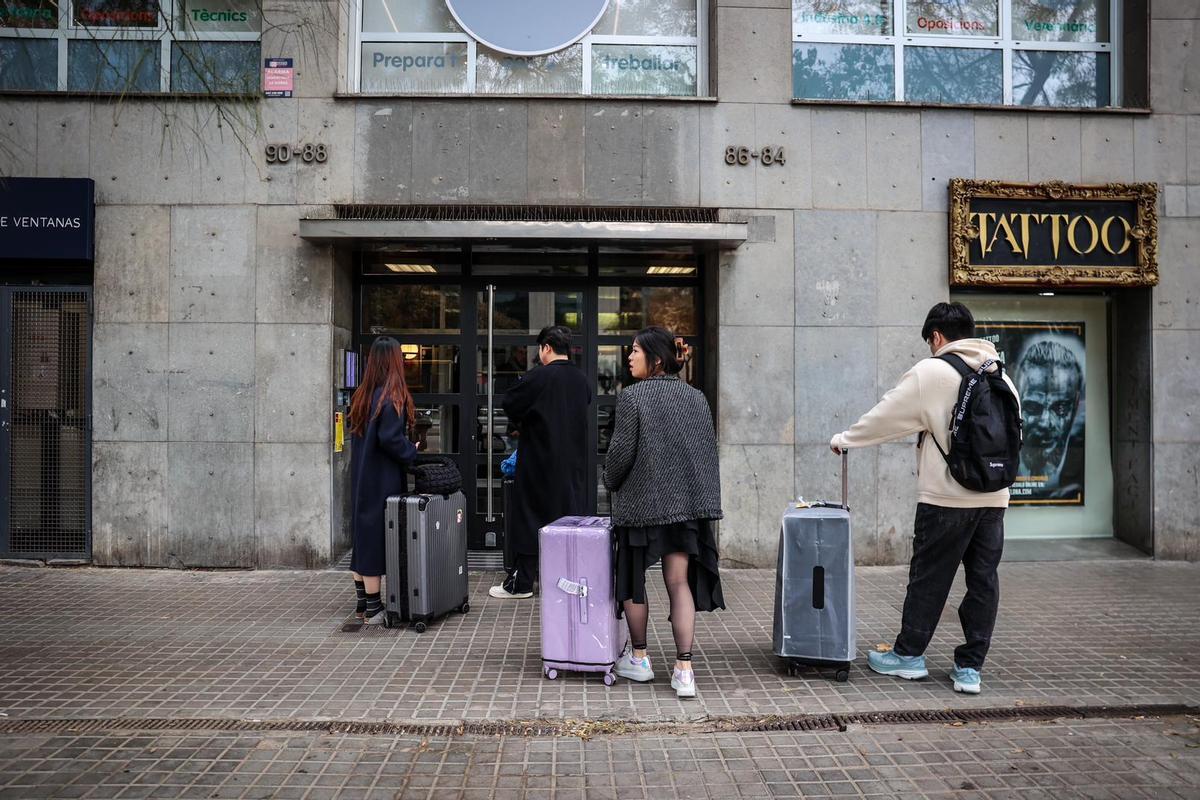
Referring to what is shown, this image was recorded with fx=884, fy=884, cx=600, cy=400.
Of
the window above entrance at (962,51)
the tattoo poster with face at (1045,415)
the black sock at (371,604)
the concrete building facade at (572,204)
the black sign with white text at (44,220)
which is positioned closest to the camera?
the black sock at (371,604)

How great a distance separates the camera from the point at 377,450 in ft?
20.0

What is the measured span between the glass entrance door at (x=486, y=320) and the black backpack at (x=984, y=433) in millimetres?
4316

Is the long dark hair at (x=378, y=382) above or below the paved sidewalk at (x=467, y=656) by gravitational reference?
above

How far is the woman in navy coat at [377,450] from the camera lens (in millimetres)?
6078

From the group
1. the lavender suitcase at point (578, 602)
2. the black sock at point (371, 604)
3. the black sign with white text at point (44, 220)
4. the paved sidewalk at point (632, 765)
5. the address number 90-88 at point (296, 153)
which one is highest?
the address number 90-88 at point (296, 153)

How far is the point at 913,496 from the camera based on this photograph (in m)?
8.42

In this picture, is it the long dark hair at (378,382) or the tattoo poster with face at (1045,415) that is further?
the tattoo poster with face at (1045,415)

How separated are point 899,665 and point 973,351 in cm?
186

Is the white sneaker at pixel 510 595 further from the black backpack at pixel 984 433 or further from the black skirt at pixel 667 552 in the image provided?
the black backpack at pixel 984 433

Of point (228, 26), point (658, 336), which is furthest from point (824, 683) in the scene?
point (228, 26)

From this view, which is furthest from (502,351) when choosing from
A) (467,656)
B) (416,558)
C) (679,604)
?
(679,604)

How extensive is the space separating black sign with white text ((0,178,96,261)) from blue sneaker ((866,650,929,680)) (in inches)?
293

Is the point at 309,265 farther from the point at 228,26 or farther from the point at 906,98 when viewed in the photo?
the point at 906,98

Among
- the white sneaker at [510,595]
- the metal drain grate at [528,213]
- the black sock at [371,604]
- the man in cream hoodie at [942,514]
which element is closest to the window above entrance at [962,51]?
the metal drain grate at [528,213]
